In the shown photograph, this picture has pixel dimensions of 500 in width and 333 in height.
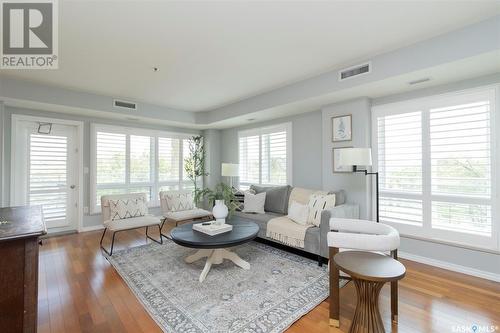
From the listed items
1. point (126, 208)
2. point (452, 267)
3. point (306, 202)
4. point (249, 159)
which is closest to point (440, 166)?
point (452, 267)

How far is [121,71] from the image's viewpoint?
127 inches

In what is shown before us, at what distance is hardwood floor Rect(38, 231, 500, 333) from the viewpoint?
1.90 meters

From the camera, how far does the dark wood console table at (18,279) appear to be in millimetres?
1451

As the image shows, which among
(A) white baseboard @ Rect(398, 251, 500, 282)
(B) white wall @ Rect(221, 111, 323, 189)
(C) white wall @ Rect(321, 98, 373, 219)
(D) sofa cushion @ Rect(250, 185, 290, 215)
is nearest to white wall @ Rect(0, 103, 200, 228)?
(D) sofa cushion @ Rect(250, 185, 290, 215)

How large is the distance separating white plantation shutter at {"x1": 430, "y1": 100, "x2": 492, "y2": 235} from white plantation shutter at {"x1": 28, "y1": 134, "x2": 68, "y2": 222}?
6.08 metres

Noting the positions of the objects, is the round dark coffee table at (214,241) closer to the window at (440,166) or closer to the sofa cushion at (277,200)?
the sofa cushion at (277,200)

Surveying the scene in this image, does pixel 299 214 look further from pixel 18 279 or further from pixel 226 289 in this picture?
pixel 18 279

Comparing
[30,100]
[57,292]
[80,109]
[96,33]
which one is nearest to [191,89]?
[96,33]

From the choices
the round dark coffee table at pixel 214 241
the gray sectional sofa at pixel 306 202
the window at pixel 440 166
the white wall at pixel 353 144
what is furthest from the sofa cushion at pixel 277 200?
the window at pixel 440 166

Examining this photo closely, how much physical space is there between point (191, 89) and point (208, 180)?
9.28 feet

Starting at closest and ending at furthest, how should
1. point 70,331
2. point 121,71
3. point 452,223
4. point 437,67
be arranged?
point 70,331 < point 437,67 < point 452,223 < point 121,71

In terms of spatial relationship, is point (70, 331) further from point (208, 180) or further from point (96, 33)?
point (208, 180)

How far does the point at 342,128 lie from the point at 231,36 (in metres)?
2.26

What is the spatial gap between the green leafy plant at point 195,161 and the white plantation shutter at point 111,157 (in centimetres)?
150
